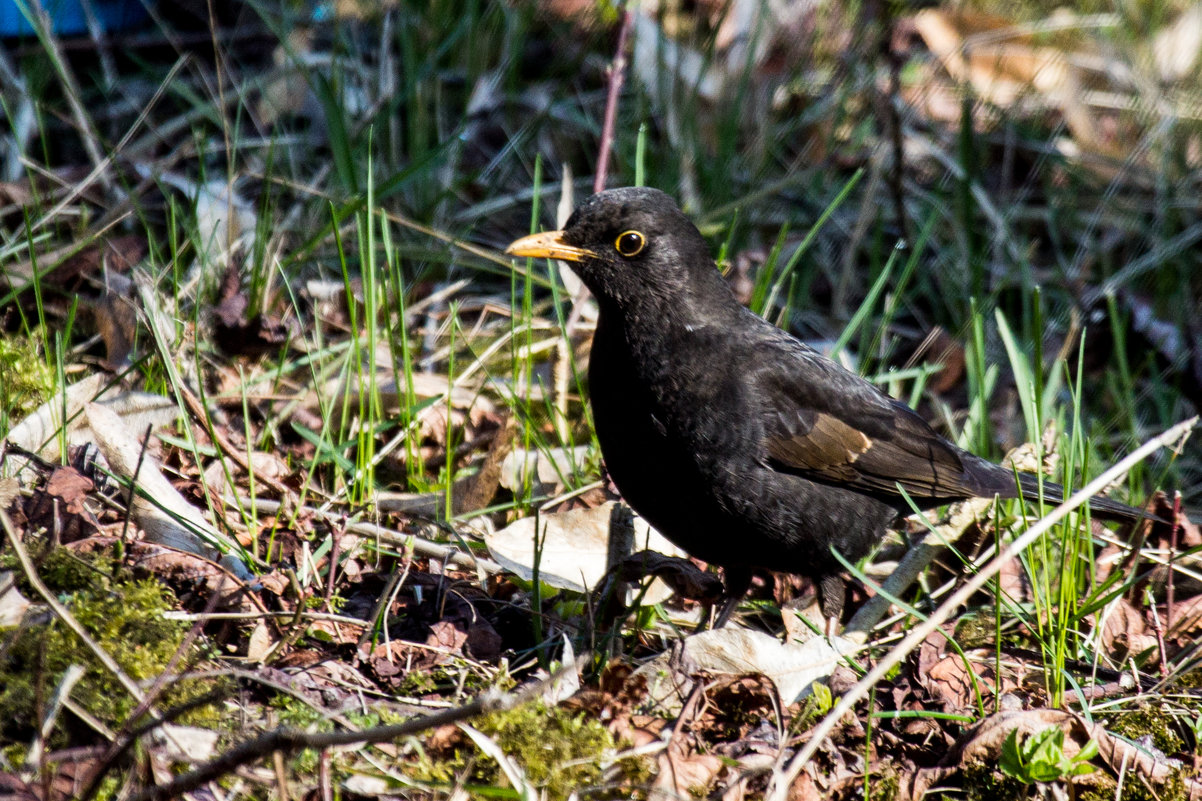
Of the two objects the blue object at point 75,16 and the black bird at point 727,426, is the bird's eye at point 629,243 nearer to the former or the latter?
the black bird at point 727,426

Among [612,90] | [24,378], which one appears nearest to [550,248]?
[612,90]

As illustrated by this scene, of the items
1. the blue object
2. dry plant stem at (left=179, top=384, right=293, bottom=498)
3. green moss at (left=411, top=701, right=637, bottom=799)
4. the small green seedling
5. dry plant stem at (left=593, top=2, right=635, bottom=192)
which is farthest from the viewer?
the blue object

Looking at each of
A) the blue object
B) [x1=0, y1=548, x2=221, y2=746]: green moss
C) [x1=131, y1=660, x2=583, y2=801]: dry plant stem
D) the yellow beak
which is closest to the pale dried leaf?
the yellow beak

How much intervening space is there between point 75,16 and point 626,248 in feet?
14.4

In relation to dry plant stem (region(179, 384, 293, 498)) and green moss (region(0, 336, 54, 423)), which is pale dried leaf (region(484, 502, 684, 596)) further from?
green moss (region(0, 336, 54, 423))

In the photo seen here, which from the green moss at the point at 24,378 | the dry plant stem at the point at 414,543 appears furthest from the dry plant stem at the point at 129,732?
the green moss at the point at 24,378

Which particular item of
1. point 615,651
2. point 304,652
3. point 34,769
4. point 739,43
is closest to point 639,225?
point 615,651

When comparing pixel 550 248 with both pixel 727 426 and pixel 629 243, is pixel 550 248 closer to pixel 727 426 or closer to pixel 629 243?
pixel 629 243

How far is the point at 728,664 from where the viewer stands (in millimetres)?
3250

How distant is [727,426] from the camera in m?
3.94

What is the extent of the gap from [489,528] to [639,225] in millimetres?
1276

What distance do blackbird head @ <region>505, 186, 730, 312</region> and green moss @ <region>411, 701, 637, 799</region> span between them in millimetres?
1708

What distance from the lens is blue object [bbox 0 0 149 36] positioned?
6.31 meters

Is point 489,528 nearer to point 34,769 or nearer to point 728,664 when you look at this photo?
point 728,664
